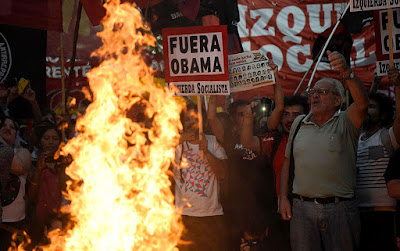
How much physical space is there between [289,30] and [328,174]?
7.48 meters

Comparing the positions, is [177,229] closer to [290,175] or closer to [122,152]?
[122,152]

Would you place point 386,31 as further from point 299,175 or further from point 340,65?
point 299,175

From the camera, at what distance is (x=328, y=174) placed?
4.86 meters

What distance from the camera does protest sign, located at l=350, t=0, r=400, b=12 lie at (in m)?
5.73

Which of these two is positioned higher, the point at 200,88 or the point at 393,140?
the point at 200,88

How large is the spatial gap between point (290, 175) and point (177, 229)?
4.81ft

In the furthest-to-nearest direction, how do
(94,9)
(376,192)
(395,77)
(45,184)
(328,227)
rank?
(94,9) → (45,184) → (376,192) → (395,77) → (328,227)

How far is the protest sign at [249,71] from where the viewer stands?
6.00 metres

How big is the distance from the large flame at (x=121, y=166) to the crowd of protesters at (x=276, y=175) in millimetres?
302

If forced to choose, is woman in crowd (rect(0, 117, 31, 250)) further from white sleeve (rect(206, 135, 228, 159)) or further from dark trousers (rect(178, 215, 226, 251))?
white sleeve (rect(206, 135, 228, 159))

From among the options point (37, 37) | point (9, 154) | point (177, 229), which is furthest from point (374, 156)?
point (37, 37)

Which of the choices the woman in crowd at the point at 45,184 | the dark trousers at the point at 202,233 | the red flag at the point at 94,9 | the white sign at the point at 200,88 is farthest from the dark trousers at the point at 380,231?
the red flag at the point at 94,9

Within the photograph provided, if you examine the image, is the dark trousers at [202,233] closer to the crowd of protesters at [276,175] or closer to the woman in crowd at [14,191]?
the crowd of protesters at [276,175]

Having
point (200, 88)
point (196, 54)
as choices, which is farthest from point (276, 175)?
point (196, 54)
